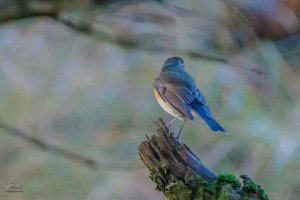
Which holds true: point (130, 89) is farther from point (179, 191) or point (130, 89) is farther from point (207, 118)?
point (179, 191)

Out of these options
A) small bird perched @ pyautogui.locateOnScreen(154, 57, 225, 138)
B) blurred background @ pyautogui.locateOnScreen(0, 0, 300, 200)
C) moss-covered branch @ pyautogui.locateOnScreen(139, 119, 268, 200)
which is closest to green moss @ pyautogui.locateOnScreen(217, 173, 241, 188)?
moss-covered branch @ pyautogui.locateOnScreen(139, 119, 268, 200)

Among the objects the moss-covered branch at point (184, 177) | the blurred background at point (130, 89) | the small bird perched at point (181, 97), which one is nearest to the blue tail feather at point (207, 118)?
the small bird perched at point (181, 97)

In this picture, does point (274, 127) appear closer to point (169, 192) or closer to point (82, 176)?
point (82, 176)

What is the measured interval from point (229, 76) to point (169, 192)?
61.0 inches

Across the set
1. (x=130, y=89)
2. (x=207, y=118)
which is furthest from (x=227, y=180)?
(x=130, y=89)

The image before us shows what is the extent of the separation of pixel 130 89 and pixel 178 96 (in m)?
1.30

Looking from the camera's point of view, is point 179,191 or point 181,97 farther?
point 181,97

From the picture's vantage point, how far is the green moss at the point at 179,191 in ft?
3.60


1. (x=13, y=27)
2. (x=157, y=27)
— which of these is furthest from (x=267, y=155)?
(x=13, y=27)

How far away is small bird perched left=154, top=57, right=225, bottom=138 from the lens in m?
1.31

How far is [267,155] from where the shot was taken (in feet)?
8.00

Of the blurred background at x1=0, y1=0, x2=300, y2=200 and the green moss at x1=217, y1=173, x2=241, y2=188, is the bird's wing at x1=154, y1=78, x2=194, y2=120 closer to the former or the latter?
the green moss at x1=217, y1=173, x2=241, y2=188

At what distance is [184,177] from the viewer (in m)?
1.12

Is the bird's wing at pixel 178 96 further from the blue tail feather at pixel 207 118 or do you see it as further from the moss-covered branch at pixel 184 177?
the moss-covered branch at pixel 184 177
